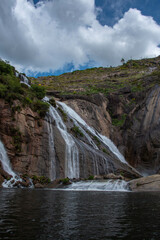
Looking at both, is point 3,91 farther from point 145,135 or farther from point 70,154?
point 145,135

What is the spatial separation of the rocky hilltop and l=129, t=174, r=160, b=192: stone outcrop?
8.06 metres

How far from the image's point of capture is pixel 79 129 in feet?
109

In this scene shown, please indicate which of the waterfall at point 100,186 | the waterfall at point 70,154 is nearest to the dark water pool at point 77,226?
the waterfall at point 100,186

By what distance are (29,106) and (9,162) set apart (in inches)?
337

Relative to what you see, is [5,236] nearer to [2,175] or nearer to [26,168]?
[2,175]

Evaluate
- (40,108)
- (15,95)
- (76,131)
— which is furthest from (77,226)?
(76,131)

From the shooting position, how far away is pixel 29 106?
2653 cm

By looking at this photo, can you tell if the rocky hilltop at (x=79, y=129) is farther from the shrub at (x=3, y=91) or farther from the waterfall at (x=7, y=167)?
the waterfall at (x=7, y=167)

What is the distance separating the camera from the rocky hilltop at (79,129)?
74.5 ft

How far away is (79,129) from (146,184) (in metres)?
16.7

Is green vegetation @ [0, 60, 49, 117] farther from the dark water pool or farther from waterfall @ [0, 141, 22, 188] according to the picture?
the dark water pool

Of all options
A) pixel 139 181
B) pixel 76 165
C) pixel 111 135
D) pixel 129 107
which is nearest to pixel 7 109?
pixel 76 165

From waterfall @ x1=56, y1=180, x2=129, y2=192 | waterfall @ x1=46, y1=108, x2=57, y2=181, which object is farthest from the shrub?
waterfall @ x1=56, y1=180, x2=129, y2=192

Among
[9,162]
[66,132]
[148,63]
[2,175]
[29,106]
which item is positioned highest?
[148,63]
